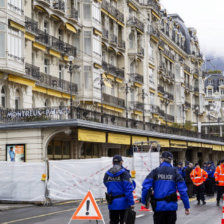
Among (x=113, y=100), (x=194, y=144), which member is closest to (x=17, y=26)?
(x=113, y=100)

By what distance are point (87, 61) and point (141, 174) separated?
16.8 m

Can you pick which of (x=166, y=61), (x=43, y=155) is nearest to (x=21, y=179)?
(x=43, y=155)

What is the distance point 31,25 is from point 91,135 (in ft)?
27.7

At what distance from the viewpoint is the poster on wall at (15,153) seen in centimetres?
2852

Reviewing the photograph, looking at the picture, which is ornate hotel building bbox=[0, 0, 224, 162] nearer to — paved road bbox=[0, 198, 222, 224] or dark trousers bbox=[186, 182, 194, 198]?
dark trousers bbox=[186, 182, 194, 198]

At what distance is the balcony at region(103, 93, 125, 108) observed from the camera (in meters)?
44.8

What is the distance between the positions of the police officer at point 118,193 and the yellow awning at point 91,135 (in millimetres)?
18573

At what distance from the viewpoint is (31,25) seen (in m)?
33.7

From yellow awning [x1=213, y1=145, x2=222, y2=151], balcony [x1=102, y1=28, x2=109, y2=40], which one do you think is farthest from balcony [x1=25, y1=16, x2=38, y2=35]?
yellow awning [x1=213, y1=145, x2=222, y2=151]

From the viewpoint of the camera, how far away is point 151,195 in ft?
30.7

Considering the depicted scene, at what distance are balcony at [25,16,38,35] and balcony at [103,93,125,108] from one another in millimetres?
Answer: 11440

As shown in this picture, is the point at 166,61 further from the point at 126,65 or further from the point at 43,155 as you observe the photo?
the point at 43,155

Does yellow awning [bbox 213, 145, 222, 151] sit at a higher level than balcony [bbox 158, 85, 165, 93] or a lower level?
lower

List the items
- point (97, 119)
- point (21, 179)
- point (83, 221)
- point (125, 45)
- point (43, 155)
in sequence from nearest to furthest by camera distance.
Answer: point (83, 221) < point (21, 179) < point (43, 155) < point (97, 119) < point (125, 45)
